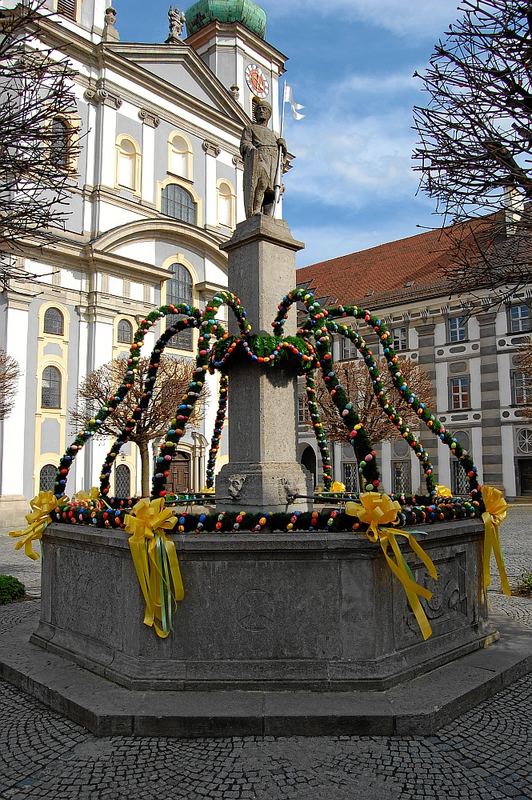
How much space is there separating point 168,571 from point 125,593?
1.73 ft

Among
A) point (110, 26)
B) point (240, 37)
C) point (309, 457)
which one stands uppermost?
point (240, 37)

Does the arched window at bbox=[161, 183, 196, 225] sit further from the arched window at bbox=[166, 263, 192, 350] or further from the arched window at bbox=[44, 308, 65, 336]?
the arched window at bbox=[44, 308, 65, 336]

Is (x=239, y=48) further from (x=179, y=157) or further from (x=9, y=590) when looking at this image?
(x=9, y=590)

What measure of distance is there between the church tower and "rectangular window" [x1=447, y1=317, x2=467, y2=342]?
44.6 feet

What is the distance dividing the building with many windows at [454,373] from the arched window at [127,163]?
44.3 feet

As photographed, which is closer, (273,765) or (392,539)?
(273,765)

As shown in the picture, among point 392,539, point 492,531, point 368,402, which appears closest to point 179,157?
point 368,402

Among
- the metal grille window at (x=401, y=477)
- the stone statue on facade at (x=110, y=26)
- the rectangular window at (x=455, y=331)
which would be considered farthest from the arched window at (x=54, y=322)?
the rectangular window at (x=455, y=331)

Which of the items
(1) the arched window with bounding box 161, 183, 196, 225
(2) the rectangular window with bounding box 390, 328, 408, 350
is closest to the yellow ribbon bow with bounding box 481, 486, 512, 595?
(1) the arched window with bounding box 161, 183, 196, 225

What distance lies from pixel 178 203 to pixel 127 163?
3.12 metres

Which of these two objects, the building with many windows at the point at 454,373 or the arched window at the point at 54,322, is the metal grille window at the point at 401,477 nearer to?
the building with many windows at the point at 454,373

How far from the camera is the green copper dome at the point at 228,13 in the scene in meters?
36.8

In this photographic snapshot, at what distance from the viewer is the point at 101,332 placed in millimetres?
26812

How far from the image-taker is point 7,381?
22672mm
